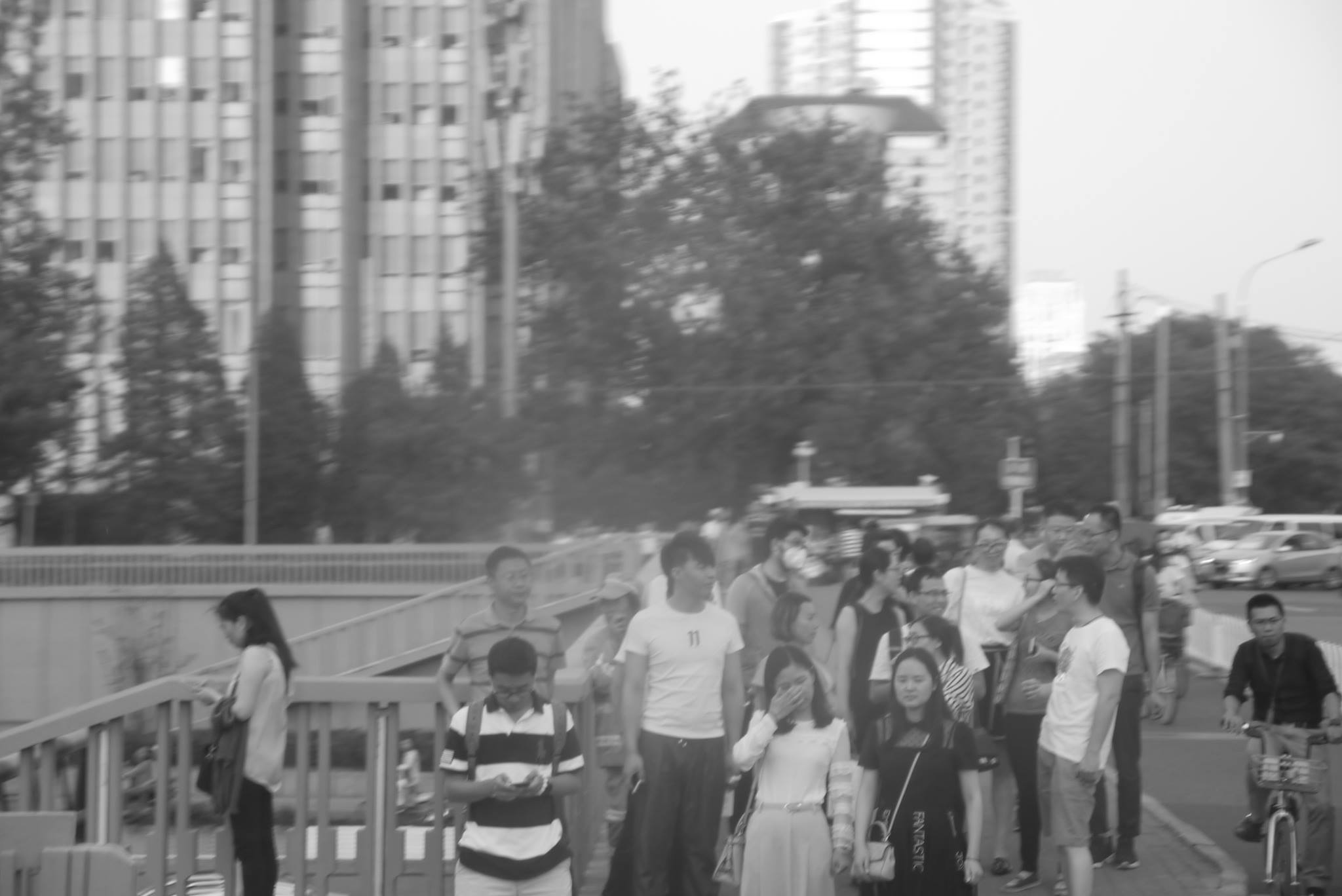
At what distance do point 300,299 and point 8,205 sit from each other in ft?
123

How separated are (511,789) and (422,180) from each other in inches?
2925

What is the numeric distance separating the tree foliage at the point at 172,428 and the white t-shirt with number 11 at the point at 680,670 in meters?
43.0

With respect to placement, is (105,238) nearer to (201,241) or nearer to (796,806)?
(201,241)

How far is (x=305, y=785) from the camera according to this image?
7168 mm

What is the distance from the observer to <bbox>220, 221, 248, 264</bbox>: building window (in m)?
74.6

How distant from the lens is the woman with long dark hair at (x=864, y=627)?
350 inches

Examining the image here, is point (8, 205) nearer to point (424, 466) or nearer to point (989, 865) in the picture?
point (424, 466)

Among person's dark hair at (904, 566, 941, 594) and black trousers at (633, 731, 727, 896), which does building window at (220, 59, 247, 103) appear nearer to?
person's dark hair at (904, 566, 941, 594)

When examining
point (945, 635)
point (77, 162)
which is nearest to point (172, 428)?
point (77, 162)

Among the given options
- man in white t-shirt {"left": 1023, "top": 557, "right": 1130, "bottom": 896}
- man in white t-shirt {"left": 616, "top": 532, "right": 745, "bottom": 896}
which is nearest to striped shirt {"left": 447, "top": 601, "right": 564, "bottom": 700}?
man in white t-shirt {"left": 616, "top": 532, "right": 745, "bottom": 896}

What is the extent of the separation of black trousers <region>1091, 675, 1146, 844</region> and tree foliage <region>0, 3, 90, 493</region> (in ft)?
102

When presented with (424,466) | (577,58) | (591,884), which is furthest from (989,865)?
(577,58)

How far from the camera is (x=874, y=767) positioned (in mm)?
6465

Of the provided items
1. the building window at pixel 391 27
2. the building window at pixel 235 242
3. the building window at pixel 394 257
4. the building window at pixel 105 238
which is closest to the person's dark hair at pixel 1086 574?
the building window at pixel 235 242
